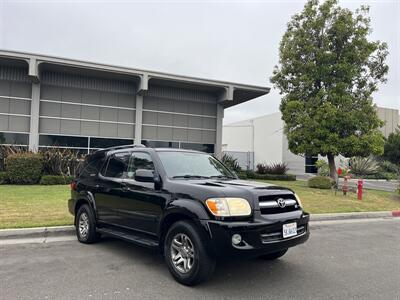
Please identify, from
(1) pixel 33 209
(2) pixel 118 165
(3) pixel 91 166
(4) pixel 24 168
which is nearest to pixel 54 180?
(4) pixel 24 168

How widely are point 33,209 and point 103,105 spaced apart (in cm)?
1309

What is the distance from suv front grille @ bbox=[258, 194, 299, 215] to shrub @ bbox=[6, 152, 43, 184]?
44.5ft

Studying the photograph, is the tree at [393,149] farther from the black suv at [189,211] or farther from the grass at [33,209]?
the black suv at [189,211]

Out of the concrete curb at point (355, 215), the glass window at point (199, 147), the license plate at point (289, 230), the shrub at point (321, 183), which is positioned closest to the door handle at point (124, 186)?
the license plate at point (289, 230)

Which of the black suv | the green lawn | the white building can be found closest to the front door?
the black suv

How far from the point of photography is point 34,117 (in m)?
18.9

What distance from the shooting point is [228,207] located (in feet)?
13.4

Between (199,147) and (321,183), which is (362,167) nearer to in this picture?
(321,183)

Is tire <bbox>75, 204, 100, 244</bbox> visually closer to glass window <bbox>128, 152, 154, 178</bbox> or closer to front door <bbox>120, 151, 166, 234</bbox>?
front door <bbox>120, 151, 166, 234</bbox>

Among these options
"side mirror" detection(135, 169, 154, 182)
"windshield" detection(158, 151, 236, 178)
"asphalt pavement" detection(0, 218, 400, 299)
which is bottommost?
Answer: "asphalt pavement" detection(0, 218, 400, 299)

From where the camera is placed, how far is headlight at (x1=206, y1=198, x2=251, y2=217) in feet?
13.3

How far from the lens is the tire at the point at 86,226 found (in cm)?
607

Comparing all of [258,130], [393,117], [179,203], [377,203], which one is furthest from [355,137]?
[393,117]

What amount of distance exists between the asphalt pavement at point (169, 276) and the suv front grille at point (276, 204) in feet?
3.07
